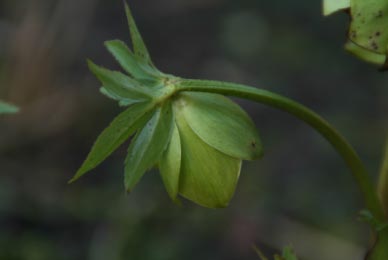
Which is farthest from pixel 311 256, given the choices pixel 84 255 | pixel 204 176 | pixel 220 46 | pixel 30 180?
pixel 204 176

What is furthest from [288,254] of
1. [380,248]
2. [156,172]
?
[156,172]

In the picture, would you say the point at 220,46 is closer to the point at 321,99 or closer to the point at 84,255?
the point at 321,99

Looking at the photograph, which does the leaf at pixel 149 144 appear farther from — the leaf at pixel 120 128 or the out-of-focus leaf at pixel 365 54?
the out-of-focus leaf at pixel 365 54

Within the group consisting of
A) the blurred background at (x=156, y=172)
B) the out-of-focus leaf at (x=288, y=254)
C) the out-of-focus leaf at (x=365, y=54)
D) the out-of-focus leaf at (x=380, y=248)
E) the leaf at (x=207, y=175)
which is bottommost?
the blurred background at (x=156, y=172)

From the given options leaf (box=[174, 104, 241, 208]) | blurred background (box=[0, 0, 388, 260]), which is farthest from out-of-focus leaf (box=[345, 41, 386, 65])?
blurred background (box=[0, 0, 388, 260])

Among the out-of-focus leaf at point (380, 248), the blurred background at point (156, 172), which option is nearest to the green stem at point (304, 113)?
the out-of-focus leaf at point (380, 248)

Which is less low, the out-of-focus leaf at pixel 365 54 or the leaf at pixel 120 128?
the out-of-focus leaf at pixel 365 54

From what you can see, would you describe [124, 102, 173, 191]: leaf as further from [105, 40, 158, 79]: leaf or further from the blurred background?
the blurred background
